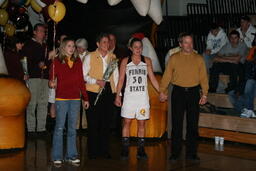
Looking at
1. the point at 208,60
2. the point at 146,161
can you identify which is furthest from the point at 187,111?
the point at 208,60

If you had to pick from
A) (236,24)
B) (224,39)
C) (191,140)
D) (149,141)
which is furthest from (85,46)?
(236,24)

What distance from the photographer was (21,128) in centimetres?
817

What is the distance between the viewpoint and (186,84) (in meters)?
7.48

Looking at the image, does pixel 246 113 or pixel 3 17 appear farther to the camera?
pixel 3 17

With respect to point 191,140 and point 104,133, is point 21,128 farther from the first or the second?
point 191,140

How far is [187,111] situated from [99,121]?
1169 mm

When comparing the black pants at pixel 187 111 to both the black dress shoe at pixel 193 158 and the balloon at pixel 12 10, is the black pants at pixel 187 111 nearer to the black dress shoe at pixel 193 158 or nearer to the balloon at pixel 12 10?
the black dress shoe at pixel 193 158

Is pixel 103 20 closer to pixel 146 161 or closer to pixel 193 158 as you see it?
pixel 146 161

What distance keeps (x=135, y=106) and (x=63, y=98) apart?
1038 mm

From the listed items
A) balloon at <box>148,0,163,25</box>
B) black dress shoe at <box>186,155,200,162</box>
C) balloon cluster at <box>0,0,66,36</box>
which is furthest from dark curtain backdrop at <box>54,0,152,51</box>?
black dress shoe at <box>186,155,200,162</box>

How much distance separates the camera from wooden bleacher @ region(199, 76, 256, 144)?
9.05 meters

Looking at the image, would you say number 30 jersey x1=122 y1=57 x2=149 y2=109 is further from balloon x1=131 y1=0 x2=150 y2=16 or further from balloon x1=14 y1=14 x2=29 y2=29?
balloon x1=14 y1=14 x2=29 y2=29

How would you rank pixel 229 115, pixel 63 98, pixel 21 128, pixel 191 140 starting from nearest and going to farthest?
pixel 63 98, pixel 191 140, pixel 21 128, pixel 229 115

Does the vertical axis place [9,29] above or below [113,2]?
below
